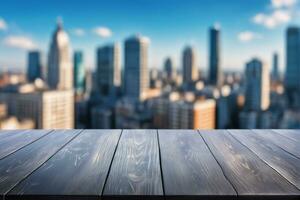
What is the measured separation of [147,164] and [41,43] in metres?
39.6

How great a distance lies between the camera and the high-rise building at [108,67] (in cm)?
4069

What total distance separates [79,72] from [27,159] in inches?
2043

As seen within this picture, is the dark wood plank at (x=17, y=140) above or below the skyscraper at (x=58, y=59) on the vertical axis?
below

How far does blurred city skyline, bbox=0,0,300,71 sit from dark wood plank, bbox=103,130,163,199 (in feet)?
84.5

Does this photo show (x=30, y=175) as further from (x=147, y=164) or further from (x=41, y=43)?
(x=41, y=43)

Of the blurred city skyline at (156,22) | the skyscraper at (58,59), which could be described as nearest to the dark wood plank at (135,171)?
the blurred city skyline at (156,22)

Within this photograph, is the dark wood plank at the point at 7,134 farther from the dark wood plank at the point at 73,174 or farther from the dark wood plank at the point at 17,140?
the dark wood plank at the point at 73,174

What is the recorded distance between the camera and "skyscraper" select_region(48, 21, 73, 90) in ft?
123

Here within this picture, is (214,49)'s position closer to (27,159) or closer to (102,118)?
(102,118)

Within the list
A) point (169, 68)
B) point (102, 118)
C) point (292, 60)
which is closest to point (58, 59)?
point (169, 68)

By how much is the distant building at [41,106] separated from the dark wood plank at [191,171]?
2104cm

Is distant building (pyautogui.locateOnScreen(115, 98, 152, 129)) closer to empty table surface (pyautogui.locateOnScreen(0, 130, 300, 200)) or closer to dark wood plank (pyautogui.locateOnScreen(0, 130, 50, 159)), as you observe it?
dark wood plank (pyautogui.locateOnScreen(0, 130, 50, 159))

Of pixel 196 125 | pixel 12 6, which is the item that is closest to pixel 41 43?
pixel 12 6

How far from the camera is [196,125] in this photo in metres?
19.2
